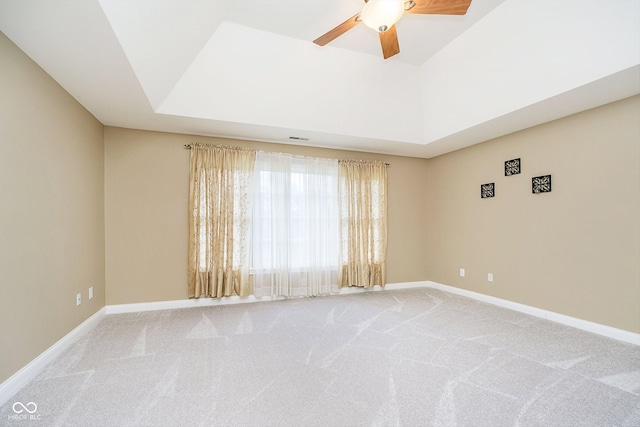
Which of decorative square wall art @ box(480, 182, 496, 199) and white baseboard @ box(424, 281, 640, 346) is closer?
white baseboard @ box(424, 281, 640, 346)

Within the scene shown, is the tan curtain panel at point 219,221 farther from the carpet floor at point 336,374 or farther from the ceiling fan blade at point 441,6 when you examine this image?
the ceiling fan blade at point 441,6

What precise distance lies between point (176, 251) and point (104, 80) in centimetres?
225

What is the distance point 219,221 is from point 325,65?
2514mm

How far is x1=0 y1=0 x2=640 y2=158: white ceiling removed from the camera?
214 centimetres

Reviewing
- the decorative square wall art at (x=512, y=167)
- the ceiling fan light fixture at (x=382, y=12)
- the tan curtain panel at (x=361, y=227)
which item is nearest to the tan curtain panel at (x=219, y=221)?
the tan curtain panel at (x=361, y=227)

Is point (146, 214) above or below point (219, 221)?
above

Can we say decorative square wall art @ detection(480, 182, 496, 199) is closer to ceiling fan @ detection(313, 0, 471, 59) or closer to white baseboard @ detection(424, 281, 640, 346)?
white baseboard @ detection(424, 281, 640, 346)

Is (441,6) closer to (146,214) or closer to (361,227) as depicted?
(361,227)

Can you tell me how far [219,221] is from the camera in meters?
4.00

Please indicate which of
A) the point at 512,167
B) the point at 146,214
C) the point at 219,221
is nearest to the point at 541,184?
the point at 512,167

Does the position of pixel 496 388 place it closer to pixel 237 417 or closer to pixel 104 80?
pixel 237 417

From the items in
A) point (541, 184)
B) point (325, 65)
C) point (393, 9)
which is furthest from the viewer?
point (541, 184)

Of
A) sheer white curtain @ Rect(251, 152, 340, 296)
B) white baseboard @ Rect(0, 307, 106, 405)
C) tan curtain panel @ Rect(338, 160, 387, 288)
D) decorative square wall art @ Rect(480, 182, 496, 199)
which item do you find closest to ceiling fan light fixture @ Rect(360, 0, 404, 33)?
sheer white curtain @ Rect(251, 152, 340, 296)

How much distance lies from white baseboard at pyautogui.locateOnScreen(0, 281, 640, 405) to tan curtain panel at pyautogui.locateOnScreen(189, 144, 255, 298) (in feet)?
0.57
